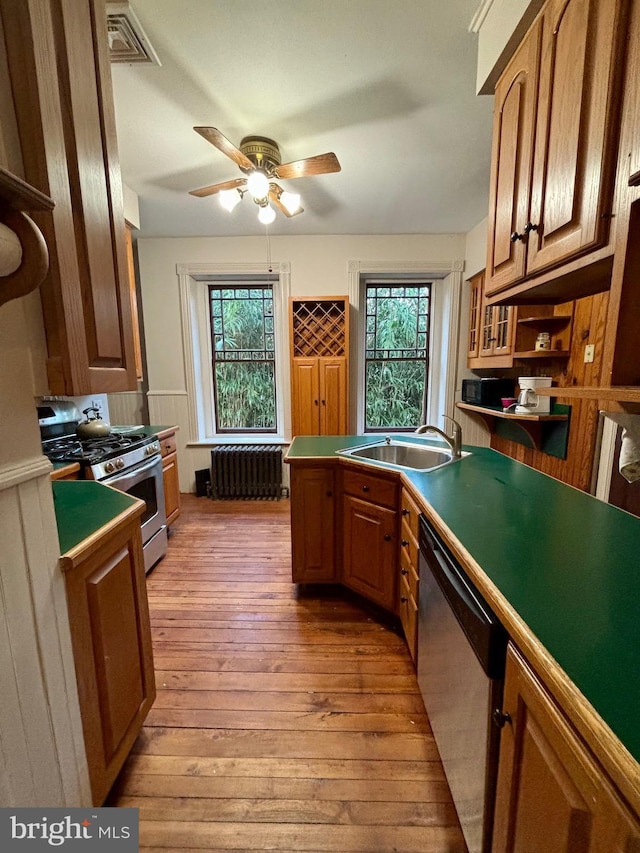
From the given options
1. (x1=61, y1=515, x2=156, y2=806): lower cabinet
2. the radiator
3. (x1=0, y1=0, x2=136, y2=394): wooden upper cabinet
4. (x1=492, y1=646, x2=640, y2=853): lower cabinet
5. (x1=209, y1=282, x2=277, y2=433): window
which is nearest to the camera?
(x1=492, y1=646, x2=640, y2=853): lower cabinet

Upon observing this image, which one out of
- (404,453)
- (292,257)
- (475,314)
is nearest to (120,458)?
(404,453)

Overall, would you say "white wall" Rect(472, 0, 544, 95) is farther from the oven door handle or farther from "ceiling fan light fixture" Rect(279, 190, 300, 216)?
the oven door handle

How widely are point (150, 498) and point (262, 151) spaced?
245 cm

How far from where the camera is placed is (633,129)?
72 cm

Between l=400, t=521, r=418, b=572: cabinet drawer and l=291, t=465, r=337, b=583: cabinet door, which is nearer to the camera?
l=400, t=521, r=418, b=572: cabinet drawer

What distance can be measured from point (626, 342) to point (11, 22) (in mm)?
1495

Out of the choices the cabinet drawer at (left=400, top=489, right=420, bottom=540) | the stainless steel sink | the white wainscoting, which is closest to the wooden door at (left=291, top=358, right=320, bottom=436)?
the stainless steel sink

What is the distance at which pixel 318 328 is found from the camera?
11.3 feet

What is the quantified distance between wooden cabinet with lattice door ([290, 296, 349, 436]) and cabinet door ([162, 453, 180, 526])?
1.27m

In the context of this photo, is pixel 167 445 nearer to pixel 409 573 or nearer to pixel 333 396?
pixel 333 396

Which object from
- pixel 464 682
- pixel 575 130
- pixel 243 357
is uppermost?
pixel 575 130

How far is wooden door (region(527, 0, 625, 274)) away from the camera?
781mm

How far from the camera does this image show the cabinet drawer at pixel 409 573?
1458 mm

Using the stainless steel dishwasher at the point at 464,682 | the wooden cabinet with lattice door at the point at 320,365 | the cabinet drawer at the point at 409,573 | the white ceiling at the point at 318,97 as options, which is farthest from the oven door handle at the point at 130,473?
the white ceiling at the point at 318,97
